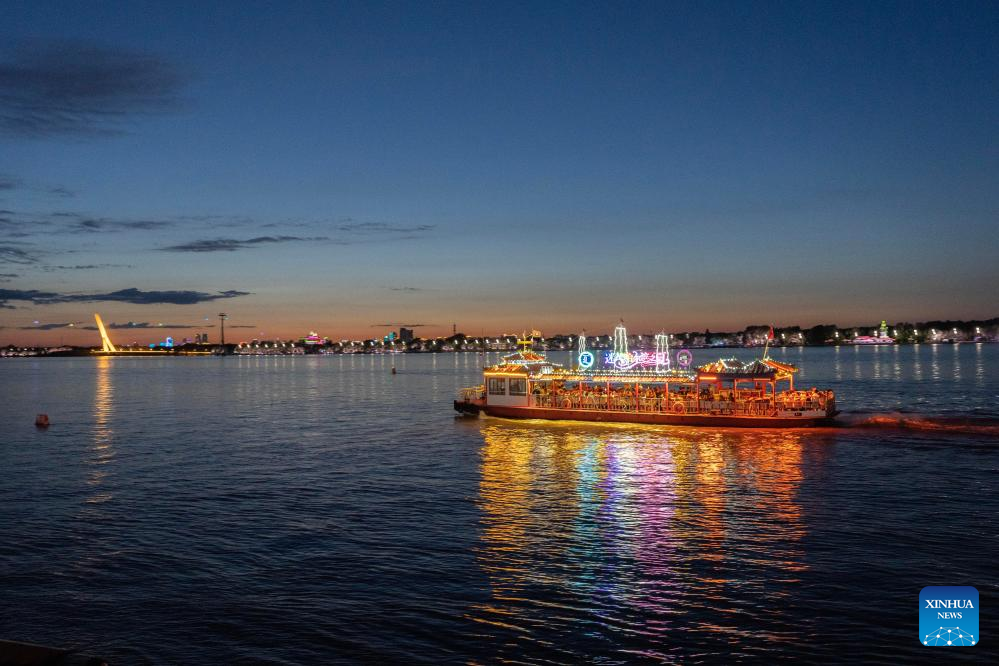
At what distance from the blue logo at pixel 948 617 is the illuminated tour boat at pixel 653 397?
124 feet

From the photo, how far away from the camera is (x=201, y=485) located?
3794 centimetres

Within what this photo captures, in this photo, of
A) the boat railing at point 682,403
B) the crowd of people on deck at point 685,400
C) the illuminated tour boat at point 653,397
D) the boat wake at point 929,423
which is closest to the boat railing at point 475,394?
the illuminated tour boat at point 653,397

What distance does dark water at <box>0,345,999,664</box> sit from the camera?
18219 millimetres

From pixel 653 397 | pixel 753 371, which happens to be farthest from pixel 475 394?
pixel 753 371

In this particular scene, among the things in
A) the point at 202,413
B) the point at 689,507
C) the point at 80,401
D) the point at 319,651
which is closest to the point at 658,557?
the point at 689,507

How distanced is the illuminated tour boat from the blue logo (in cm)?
3767

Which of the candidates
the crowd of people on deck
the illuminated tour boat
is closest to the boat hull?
the illuminated tour boat

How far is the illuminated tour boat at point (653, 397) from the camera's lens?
57125mm

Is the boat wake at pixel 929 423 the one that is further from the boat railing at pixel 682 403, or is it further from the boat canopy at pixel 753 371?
the boat canopy at pixel 753 371

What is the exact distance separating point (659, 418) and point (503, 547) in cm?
3602

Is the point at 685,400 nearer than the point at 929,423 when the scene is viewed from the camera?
No

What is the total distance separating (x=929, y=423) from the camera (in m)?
56.7

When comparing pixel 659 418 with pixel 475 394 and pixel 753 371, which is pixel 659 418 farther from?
pixel 475 394

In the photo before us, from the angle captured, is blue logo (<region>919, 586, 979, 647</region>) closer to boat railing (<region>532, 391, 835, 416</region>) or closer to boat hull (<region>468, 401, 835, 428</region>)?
boat hull (<region>468, 401, 835, 428</region>)
